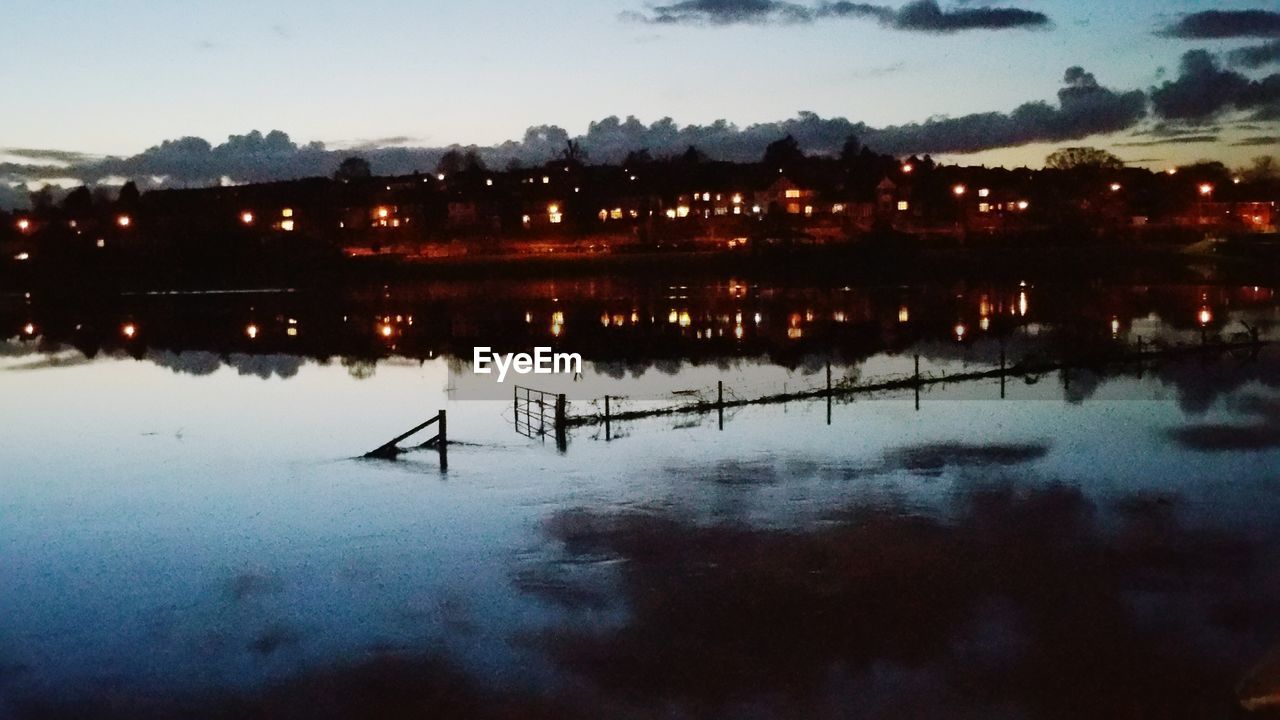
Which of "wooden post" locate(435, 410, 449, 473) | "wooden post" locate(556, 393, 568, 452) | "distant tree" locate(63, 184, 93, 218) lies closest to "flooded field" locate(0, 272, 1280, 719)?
"wooden post" locate(435, 410, 449, 473)

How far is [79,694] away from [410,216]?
104 m

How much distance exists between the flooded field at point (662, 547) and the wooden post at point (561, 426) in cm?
47

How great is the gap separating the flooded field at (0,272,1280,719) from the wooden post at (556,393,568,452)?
474mm

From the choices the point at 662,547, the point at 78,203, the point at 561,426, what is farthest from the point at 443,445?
the point at 78,203

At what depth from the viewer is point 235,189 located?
142m

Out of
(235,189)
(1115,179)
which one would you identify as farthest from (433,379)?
(235,189)

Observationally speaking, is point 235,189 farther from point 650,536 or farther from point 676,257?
point 650,536

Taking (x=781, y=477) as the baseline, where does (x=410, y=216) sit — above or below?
above

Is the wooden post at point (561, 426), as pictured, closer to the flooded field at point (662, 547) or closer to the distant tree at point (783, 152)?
the flooded field at point (662, 547)

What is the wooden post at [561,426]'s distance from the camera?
23.0 m

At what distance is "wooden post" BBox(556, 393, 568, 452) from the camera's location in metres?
23.0

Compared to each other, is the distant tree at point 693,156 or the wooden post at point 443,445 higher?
the distant tree at point 693,156

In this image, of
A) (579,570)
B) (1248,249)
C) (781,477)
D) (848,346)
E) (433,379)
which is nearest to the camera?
(579,570)

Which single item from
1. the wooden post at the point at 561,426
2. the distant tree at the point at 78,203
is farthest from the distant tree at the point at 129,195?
the wooden post at the point at 561,426
